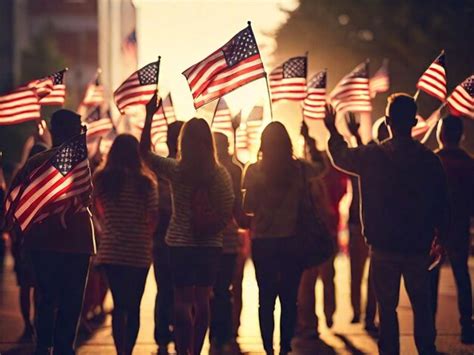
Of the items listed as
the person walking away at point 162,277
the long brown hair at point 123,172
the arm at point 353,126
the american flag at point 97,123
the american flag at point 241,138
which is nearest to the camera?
the arm at point 353,126

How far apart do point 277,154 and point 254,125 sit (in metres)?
6.48

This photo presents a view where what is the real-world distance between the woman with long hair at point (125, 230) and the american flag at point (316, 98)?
420 centimetres

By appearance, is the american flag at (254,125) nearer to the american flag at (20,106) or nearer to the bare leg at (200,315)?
the american flag at (20,106)

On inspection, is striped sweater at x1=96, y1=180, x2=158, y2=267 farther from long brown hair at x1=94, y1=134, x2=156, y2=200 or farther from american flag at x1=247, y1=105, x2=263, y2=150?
american flag at x1=247, y1=105, x2=263, y2=150

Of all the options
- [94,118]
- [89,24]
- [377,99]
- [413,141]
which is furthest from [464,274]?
[89,24]

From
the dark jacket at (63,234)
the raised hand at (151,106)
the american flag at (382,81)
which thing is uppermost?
the american flag at (382,81)

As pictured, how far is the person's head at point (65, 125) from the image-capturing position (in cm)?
868

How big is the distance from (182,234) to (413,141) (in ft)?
6.46

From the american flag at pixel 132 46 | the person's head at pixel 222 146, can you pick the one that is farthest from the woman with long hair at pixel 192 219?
the american flag at pixel 132 46

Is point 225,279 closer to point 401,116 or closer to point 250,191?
point 250,191

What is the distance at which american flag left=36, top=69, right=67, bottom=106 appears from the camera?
37.6 ft

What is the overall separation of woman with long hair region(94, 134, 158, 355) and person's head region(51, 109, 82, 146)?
469mm

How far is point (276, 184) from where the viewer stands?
9.15 meters

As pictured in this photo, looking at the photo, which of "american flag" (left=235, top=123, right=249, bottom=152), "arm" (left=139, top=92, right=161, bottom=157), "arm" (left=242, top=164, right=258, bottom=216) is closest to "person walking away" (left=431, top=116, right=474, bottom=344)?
"arm" (left=242, top=164, right=258, bottom=216)
